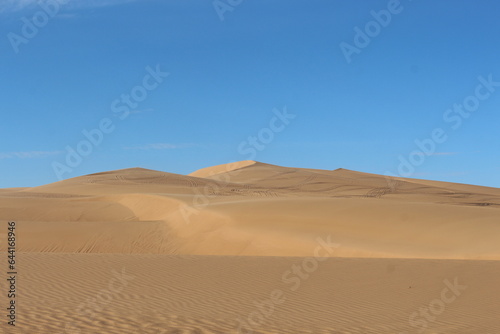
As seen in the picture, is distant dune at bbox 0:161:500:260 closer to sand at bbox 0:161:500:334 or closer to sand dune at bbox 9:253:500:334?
sand at bbox 0:161:500:334

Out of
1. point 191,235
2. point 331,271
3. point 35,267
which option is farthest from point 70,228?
point 331,271

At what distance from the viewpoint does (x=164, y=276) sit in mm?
14539

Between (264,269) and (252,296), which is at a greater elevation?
(264,269)

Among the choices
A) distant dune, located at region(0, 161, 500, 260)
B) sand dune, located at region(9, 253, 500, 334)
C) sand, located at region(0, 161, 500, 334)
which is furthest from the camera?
distant dune, located at region(0, 161, 500, 260)

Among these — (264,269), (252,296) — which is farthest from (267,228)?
(252,296)

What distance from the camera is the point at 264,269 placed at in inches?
618

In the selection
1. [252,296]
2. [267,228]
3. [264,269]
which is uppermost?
[267,228]

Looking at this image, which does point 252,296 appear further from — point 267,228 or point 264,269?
point 267,228

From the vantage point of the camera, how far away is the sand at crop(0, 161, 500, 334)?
9.54 meters

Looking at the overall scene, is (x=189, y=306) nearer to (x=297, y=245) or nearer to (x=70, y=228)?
(x=297, y=245)

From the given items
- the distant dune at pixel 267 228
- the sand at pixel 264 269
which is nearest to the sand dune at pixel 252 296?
the sand at pixel 264 269

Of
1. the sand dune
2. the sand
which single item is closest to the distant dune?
the sand

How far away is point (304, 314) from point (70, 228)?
2064 centimetres

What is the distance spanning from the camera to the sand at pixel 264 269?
9.54m
